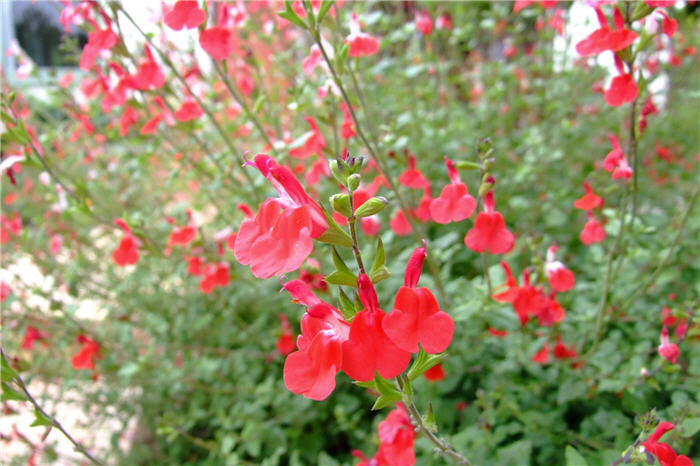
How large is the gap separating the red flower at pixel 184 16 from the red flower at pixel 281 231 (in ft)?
2.07

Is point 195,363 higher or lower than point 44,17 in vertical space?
lower

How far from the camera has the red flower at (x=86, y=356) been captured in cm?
162

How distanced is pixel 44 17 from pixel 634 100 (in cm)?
745

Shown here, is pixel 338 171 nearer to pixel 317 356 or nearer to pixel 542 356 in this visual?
pixel 317 356

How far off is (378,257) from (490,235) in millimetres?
418

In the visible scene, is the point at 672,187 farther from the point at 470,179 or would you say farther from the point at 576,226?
the point at 470,179

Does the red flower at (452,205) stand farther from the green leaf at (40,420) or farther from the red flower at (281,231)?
the green leaf at (40,420)

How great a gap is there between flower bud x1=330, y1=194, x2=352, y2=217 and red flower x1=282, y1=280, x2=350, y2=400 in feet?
0.39

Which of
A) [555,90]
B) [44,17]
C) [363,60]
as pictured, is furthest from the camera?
[44,17]

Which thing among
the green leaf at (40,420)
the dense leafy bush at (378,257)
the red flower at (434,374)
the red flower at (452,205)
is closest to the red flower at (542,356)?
the dense leafy bush at (378,257)

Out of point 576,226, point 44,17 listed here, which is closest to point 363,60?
point 576,226

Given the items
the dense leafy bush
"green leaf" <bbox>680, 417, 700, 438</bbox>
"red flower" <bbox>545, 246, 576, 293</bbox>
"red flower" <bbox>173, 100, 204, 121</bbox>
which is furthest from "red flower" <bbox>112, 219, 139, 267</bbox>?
"green leaf" <bbox>680, 417, 700, 438</bbox>

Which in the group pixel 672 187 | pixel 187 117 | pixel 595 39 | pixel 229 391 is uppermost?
pixel 187 117

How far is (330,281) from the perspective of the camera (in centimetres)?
59
